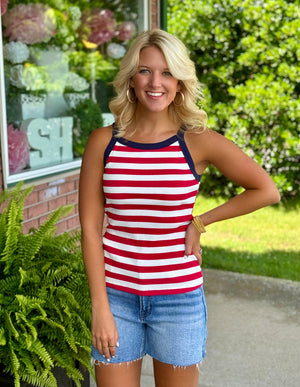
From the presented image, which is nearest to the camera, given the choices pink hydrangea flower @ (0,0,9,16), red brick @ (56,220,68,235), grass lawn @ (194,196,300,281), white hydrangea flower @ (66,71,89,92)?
pink hydrangea flower @ (0,0,9,16)

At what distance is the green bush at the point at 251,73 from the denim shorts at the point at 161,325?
22.7 feet

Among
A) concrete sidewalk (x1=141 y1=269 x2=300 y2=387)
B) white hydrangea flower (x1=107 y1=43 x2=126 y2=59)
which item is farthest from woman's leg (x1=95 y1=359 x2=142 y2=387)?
white hydrangea flower (x1=107 y1=43 x2=126 y2=59)

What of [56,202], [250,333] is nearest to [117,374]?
[250,333]

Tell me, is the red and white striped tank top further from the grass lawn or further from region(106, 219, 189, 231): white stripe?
the grass lawn

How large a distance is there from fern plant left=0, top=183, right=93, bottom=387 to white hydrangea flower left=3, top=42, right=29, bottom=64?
1.73 m

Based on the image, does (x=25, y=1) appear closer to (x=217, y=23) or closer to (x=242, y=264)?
(x=242, y=264)

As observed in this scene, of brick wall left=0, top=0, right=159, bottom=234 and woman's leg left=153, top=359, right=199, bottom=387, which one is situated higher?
woman's leg left=153, top=359, right=199, bottom=387

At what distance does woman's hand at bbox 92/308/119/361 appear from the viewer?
1979mm

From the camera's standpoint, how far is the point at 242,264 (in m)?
6.21

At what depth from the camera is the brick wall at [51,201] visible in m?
4.39

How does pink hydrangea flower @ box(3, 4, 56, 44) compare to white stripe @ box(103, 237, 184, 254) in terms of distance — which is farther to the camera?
pink hydrangea flower @ box(3, 4, 56, 44)

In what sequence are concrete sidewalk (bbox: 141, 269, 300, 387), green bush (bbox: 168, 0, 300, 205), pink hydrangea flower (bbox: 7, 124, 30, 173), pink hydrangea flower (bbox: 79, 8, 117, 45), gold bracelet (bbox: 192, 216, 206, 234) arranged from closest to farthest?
gold bracelet (bbox: 192, 216, 206, 234) < concrete sidewalk (bbox: 141, 269, 300, 387) < pink hydrangea flower (bbox: 7, 124, 30, 173) < pink hydrangea flower (bbox: 79, 8, 117, 45) < green bush (bbox: 168, 0, 300, 205)

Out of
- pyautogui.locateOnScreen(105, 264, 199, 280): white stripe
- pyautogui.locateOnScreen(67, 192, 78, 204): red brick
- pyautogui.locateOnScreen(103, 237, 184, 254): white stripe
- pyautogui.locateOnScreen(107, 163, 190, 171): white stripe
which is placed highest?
pyautogui.locateOnScreen(107, 163, 190, 171): white stripe

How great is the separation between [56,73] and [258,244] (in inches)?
137
